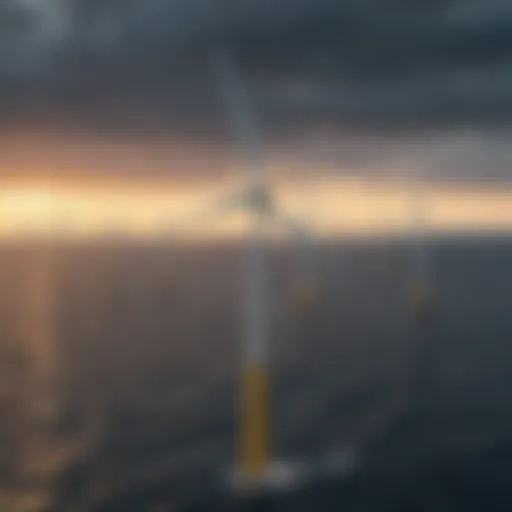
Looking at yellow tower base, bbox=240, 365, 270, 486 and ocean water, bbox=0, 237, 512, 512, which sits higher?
yellow tower base, bbox=240, 365, 270, 486

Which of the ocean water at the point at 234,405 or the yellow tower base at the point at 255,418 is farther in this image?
the ocean water at the point at 234,405

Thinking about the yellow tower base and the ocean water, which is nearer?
the yellow tower base

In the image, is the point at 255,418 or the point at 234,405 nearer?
the point at 255,418

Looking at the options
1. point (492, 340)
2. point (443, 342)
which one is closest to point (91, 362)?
point (443, 342)

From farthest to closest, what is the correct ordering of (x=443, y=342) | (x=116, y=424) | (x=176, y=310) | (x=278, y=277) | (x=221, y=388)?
(x=278, y=277) < (x=176, y=310) < (x=443, y=342) < (x=221, y=388) < (x=116, y=424)

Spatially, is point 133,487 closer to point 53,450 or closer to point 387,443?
point 53,450

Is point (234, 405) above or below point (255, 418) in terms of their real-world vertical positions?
below

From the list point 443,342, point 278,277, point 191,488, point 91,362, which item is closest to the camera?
point 191,488

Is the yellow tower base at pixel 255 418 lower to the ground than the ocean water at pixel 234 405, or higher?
higher
